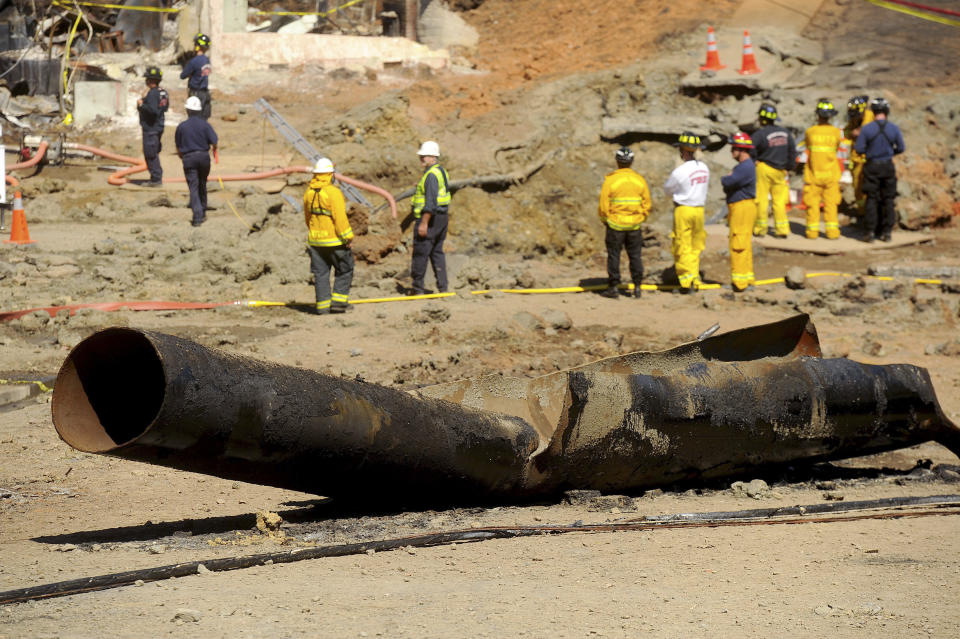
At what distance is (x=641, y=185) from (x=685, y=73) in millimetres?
7327

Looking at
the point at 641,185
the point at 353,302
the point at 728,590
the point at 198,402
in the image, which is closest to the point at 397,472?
the point at 198,402

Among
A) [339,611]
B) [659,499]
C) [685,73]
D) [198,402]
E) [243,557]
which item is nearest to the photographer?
[339,611]

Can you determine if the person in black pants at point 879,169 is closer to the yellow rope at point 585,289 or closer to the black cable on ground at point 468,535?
the yellow rope at point 585,289

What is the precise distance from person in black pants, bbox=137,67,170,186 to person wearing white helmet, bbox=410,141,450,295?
18.2ft

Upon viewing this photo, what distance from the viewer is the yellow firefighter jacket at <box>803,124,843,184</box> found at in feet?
48.5

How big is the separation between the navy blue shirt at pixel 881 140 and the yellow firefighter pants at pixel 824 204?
2.05ft

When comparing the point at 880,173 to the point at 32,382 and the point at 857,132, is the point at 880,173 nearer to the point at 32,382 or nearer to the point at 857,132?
the point at 857,132

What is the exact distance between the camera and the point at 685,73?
1880 centimetres

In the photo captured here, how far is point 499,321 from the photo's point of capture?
37.0 feet

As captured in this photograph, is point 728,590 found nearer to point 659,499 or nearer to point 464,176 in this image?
point 659,499

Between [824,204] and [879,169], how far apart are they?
87cm

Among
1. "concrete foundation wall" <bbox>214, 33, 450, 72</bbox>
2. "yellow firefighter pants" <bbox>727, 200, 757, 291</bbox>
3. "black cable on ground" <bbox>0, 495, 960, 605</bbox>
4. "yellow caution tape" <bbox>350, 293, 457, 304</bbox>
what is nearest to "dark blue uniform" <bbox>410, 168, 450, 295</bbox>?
"yellow caution tape" <bbox>350, 293, 457, 304</bbox>

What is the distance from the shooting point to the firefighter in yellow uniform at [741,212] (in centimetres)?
A: 1295

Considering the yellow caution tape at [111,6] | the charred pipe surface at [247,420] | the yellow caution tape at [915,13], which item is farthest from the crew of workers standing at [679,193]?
the charred pipe surface at [247,420]
